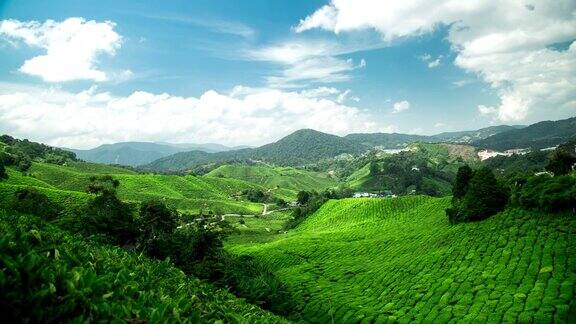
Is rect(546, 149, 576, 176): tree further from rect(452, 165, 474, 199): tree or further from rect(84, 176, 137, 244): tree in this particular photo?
rect(84, 176, 137, 244): tree

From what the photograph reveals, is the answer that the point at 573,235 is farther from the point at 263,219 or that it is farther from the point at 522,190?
the point at 263,219

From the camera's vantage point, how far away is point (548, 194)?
2181 inches

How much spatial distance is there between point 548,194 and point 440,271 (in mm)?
20350

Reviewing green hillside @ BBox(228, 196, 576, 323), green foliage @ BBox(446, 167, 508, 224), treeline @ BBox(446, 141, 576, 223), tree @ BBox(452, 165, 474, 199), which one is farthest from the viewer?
tree @ BBox(452, 165, 474, 199)

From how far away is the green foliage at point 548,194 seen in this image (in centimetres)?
5313

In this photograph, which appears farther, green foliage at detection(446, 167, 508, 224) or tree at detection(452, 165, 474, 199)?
tree at detection(452, 165, 474, 199)

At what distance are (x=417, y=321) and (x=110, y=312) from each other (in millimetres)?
33621

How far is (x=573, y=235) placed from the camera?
4700 centimetres

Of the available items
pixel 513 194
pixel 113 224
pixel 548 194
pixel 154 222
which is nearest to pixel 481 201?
pixel 513 194

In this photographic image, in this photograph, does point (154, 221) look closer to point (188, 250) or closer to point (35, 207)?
point (188, 250)

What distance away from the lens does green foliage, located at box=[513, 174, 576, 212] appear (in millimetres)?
53128

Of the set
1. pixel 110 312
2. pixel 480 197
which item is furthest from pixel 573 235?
pixel 110 312

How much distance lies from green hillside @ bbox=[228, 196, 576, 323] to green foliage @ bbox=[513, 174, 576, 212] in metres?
1.58

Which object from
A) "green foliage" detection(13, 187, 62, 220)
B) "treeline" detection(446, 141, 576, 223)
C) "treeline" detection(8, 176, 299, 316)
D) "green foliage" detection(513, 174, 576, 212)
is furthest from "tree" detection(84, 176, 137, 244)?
"green foliage" detection(513, 174, 576, 212)
